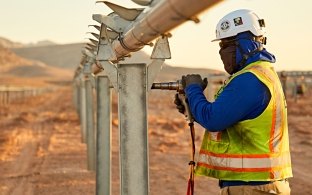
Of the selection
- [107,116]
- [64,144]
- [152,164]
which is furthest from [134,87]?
[64,144]

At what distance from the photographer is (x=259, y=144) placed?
11.8ft

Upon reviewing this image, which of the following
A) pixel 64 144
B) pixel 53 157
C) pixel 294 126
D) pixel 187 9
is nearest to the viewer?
pixel 187 9

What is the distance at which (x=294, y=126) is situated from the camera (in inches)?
888

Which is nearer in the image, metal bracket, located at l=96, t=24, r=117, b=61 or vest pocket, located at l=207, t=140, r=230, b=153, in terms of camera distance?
vest pocket, located at l=207, t=140, r=230, b=153

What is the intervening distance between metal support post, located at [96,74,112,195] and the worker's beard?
402 centimetres

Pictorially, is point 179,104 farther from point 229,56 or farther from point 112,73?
point 112,73

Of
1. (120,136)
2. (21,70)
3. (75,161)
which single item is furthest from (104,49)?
(21,70)

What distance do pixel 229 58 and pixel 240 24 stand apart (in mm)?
225

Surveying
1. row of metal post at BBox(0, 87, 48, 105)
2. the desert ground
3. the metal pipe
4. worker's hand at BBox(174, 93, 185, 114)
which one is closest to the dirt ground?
the desert ground

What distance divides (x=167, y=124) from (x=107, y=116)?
596 inches

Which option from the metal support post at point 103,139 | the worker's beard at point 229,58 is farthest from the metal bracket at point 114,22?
the metal support post at point 103,139

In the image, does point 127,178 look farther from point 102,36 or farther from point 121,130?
point 102,36

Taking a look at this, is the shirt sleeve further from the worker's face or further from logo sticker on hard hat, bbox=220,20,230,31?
logo sticker on hard hat, bbox=220,20,230,31

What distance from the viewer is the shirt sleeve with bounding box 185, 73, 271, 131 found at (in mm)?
3467
